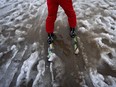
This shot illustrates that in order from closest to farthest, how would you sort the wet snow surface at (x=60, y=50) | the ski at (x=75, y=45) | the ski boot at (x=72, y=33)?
the wet snow surface at (x=60, y=50), the ski at (x=75, y=45), the ski boot at (x=72, y=33)

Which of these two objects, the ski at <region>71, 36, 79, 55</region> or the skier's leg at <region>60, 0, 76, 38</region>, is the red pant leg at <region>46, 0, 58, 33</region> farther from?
the ski at <region>71, 36, 79, 55</region>

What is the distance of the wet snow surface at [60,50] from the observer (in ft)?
10.8

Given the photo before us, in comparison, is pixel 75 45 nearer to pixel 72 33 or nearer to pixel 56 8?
pixel 72 33

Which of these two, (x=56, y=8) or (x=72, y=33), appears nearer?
(x=56, y=8)

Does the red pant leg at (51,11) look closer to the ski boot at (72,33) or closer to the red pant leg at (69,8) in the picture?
the red pant leg at (69,8)

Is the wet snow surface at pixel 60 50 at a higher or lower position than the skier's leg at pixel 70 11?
lower

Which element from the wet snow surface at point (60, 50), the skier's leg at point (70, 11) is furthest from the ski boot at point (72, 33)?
the wet snow surface at point (60, 50)

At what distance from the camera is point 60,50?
4.00 metres

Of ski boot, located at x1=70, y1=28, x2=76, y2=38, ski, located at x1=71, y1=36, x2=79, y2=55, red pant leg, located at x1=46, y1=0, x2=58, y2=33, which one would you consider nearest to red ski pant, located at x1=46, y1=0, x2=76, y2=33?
red pant leg, located at x1=46, y1=0, x2=58, y2=33

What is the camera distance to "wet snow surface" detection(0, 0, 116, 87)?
10.8ft

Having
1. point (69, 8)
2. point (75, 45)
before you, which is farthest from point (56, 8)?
point (75, 45)

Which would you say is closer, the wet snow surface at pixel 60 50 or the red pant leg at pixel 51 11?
the wet snow surface at pixel 60 50

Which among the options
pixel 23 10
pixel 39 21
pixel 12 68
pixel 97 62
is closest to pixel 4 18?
pixel 23 10

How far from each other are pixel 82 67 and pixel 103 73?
37 cm
